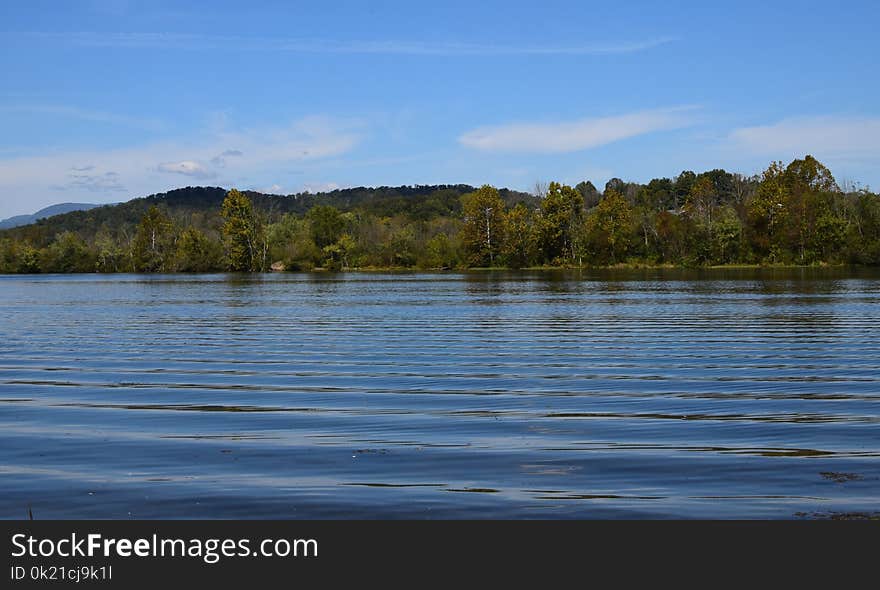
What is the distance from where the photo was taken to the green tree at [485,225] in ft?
442

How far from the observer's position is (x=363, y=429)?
13055mm

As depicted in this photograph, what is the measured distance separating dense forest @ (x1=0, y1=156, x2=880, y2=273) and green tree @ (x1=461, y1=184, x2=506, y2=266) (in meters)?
0.19

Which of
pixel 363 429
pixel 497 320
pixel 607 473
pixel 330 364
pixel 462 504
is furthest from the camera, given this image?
pixel 497 320

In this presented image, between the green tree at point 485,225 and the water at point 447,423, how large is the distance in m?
105

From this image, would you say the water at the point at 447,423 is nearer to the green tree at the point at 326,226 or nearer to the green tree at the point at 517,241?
the green tree at the point at 517,241

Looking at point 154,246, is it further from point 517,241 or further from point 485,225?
point 517,241

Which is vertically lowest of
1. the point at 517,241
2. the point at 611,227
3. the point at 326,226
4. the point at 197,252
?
the point at 517,241

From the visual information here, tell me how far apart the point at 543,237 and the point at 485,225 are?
10017 millimetres

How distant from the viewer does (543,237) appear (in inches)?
5153

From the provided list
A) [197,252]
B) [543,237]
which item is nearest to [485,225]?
[543,237]

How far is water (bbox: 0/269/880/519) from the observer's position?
9125 millimetres
